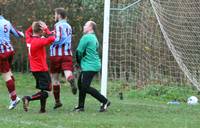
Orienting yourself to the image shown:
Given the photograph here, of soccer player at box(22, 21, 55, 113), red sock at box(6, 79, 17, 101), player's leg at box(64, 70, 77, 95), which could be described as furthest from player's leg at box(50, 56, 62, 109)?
red sock at box(6, 79, 17, 101)

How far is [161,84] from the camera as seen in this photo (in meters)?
16.0

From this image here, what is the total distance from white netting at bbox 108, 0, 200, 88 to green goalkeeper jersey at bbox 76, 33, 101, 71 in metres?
3.25

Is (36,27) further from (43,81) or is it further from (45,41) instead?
(43,81)

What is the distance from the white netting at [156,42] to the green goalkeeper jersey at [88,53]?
3.25m

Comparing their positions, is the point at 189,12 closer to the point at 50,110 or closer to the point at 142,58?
the point at 142,58

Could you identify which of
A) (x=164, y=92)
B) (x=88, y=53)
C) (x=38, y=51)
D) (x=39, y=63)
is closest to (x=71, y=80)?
(x=88, y=53)

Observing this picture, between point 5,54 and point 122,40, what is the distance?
4587mm

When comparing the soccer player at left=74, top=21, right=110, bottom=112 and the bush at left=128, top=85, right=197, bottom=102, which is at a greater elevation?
the soccer player at left=74, top=21, right=110, bottom=112

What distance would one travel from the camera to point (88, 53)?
11.4m

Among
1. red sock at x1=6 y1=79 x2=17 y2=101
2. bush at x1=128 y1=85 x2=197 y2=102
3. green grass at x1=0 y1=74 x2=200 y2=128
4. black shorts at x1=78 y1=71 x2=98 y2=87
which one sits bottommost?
green grass at x1=0 y1=74 x2=200 y2=128

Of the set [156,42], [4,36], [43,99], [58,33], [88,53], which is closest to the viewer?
[43,99]

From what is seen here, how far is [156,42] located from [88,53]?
14.7 feet

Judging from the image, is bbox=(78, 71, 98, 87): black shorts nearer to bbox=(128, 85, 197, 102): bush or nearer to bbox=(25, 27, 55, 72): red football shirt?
bbox=(25, 27, 55, 72): red football shirt

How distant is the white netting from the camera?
48.9 feet
